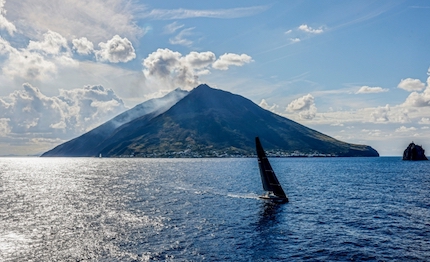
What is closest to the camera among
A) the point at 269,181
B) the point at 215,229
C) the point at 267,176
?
the point at 215,229

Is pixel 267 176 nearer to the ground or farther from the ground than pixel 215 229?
farther from the ground

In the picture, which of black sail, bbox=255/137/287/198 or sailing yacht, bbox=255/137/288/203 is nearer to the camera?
black sail, bbox=255/137/287/198

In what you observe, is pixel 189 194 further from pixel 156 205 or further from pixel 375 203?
pixel 375 203

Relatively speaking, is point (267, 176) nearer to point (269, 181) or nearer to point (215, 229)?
point (269, 181)

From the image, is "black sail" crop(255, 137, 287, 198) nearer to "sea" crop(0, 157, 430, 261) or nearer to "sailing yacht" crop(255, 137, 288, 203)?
"sailing yacht" crop(255, 137, 288, 203)

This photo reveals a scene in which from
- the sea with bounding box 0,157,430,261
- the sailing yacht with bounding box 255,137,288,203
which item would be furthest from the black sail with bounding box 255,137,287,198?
the sea with bounding box 0,157,430,261

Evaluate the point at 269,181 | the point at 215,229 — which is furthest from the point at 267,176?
the point at 215,229

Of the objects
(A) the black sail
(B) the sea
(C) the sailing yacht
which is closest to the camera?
(B) the sea

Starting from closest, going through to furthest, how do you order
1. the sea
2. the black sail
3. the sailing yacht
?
the sea
the black sail
the sailing yacht

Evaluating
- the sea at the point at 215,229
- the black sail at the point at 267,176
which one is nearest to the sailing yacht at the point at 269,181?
the black sail at the point at 267,176

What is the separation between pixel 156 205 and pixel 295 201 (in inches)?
1666

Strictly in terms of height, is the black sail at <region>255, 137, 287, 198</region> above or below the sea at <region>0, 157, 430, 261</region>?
above

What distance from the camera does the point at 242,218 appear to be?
2857 inches

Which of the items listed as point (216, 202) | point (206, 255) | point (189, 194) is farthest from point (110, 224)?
point (189, 194)
